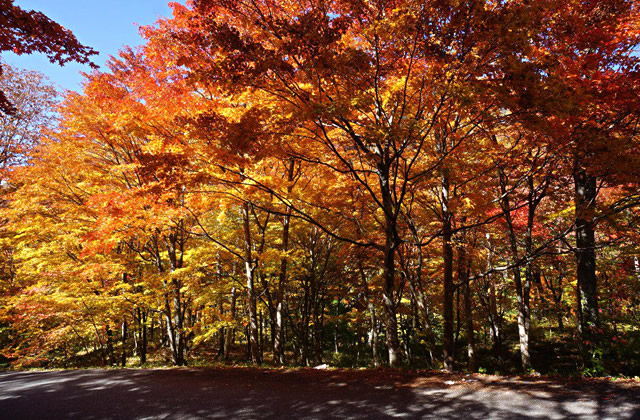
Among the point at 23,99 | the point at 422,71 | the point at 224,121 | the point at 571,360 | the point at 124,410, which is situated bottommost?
the point at 571,360

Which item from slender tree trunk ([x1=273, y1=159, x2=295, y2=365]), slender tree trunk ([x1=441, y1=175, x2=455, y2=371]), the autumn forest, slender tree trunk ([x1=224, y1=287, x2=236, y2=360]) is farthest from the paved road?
slender tree trunk ([x1=224, y1=287, x2=236, y2=360])

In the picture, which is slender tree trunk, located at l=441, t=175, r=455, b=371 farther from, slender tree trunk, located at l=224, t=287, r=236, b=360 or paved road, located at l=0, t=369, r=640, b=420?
slender tree trunk, located at l=224, t=287, r=236, b=360

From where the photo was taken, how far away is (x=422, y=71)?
223 inches

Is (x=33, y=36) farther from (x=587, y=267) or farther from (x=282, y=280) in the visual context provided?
(x=587, y=267)

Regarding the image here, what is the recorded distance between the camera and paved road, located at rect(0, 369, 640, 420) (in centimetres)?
384

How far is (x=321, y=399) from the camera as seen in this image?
4.57 meters

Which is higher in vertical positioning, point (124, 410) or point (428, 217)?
point (428, 217)

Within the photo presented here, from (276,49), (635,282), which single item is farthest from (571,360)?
(276,49)

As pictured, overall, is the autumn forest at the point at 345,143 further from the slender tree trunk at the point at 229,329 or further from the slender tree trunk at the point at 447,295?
the slender tree trunk at the point at 229,329

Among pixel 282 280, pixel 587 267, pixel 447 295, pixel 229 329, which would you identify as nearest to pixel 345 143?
pixel 447 295

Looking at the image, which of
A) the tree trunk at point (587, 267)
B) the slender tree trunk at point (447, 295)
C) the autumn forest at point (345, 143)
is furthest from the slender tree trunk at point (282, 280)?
the tree trunk at point (587, 267)

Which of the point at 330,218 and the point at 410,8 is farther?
the point at 330,218

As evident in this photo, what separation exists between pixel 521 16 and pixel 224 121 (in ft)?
16.3

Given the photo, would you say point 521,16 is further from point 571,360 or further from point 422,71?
point 571,360
